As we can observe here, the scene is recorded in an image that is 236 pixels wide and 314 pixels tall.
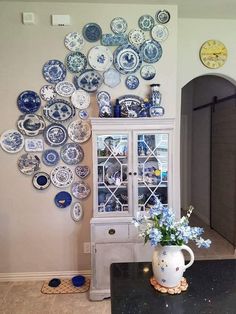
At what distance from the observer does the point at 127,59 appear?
2.72 meters

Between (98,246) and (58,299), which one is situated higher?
(98,246)

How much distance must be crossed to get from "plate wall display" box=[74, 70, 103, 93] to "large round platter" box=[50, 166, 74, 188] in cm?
83

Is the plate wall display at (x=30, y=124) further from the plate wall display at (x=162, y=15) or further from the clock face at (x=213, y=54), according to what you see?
the clock face at (x=213, y=54)

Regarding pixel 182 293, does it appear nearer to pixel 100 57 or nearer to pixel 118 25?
pixel 100 57

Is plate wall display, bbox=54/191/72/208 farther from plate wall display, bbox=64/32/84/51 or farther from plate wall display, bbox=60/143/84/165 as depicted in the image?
plate wall display, bbox=64/32/84/51

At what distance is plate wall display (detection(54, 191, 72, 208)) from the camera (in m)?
2.81

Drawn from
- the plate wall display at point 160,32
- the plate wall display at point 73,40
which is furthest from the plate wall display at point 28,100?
the plate wall display at point 160,32

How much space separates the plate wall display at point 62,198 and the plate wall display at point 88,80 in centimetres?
108

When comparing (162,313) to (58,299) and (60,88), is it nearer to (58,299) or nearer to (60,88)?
(58,299)

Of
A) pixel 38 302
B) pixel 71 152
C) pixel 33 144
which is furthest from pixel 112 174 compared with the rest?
pixel 38 302

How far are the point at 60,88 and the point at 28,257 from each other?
176cm

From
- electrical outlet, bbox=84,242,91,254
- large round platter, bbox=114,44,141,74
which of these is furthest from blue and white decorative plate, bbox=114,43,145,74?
electrical outlet, bbox=84,242,91,254

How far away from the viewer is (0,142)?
274cm

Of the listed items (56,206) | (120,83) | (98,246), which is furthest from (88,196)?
(120,83)
